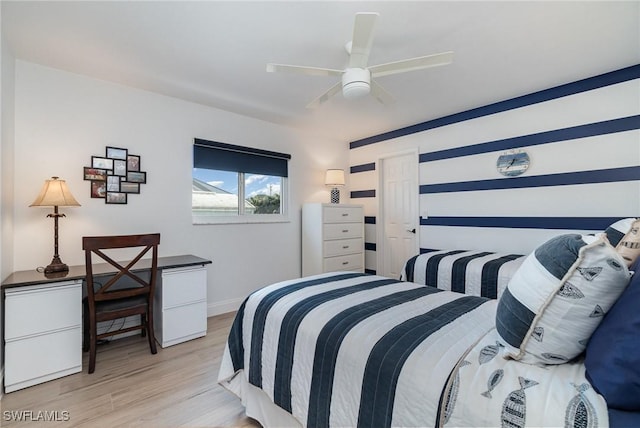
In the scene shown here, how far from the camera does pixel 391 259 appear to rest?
4477 millimetres

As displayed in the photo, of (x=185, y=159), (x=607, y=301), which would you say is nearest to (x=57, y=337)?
(x=185, y=159)

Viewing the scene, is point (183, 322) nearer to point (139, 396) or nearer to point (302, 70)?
point (139, 396)

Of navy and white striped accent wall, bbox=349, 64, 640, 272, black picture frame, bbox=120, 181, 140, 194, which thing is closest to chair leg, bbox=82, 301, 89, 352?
black picture frame, bbox=120, 181, 140, 194

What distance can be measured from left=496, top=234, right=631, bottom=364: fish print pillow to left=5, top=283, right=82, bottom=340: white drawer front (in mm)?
2713

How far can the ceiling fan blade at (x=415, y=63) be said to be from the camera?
1812 mm

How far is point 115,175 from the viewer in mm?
2818

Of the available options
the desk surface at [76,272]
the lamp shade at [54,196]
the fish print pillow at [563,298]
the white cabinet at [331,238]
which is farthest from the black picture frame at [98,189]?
the fish print pillow at [563,298]

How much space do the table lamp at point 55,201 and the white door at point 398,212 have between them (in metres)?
3.70

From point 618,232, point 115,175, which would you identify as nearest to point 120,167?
point 115,175

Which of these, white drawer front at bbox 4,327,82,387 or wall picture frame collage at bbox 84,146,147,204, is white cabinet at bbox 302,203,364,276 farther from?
white drawer front at bbox 4,327,82,387

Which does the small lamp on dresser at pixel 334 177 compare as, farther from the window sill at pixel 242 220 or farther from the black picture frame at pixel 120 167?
the black picture frame at pixel 120 167

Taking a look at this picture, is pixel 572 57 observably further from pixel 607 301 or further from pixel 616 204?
pixel 607 301

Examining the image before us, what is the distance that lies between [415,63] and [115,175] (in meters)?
2.79

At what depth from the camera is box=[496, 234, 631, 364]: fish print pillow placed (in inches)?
31.7
